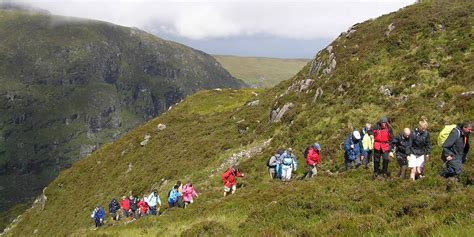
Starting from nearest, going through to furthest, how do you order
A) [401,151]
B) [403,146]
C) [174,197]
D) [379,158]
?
[403,146]
[401,151]
[379,158]
[174,197]

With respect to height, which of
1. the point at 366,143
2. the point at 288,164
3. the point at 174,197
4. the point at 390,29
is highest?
the point at 390,29

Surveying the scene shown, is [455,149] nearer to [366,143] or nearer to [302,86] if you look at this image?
[366,143]

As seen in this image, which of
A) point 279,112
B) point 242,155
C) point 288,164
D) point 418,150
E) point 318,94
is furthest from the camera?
point 279,112

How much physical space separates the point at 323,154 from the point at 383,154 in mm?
9062

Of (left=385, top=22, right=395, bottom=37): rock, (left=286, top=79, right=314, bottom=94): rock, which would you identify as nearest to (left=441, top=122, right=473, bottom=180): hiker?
(left=385, top=22, right=395, bottom=37): rock

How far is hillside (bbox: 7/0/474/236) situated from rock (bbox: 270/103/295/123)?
0.28 meters

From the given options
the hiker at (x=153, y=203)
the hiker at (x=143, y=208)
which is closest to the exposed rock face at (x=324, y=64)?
the hiker at (x=153, y=203)

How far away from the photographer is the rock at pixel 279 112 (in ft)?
137

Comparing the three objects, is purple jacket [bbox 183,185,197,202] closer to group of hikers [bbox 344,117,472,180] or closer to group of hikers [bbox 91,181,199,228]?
group of hikers [bbox 91,181,199,228]

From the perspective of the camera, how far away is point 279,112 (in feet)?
141

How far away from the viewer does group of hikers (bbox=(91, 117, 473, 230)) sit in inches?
583

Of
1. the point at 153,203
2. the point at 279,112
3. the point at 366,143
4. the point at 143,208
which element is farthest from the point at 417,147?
the point at 279,112

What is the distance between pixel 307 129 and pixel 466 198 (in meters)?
23.1

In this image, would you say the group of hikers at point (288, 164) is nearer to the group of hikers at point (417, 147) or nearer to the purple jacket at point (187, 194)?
the group of hikers at point (417, 147)
